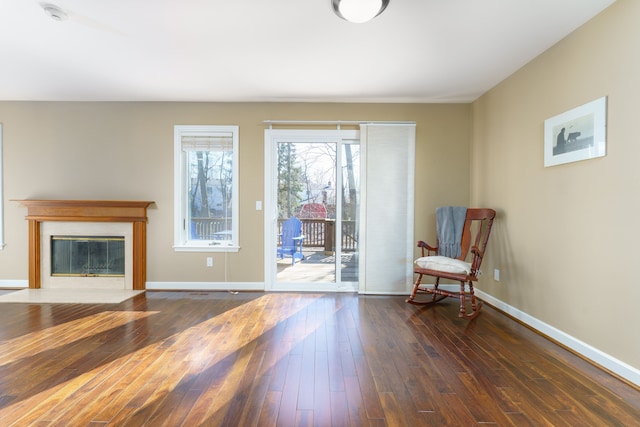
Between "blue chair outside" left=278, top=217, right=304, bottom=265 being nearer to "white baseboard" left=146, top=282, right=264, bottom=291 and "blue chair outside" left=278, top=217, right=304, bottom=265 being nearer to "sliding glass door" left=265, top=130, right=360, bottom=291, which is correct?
"sliding glass door" left=265, top=130, right=360, bottom=291

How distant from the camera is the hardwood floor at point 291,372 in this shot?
179 cm

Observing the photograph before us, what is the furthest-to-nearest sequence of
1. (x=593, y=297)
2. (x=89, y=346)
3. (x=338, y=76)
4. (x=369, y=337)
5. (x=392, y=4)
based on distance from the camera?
(x=338, y=76) → (x=369, y=337) → (x=89, y=346) → (x=593, y=297) → (x=392, y=4)

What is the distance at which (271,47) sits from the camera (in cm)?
296

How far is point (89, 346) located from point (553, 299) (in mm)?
3759

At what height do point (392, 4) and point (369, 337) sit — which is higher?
point (392, 4)

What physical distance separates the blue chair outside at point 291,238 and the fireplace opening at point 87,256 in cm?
208

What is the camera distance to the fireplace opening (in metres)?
4.47

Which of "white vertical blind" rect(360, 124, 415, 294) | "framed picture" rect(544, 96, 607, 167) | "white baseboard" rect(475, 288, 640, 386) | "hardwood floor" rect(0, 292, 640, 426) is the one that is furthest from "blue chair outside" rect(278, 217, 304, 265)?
"framed picture" rect(544, 96, 607, 167)

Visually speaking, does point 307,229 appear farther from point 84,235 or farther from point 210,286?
point 84,235

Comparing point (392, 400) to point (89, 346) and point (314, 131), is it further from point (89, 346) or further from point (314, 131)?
point (314, 131)

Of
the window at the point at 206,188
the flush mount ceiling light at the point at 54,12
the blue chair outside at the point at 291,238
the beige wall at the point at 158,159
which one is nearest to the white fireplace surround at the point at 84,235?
the beige wall at the point at 158,159

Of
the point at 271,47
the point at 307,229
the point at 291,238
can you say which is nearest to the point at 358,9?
the point at 271,47

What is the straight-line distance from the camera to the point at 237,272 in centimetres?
445

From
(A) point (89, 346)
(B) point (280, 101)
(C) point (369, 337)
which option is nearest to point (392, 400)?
(C) point (369, 337)
